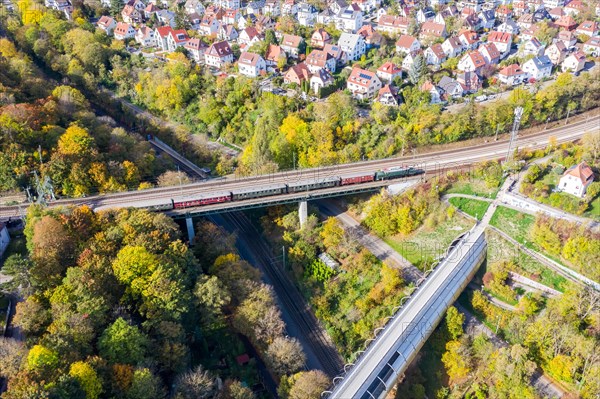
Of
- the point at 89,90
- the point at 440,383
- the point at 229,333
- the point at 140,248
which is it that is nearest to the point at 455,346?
the point at 440,383

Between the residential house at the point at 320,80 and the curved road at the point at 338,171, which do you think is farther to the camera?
the residential house at the point at 320,80

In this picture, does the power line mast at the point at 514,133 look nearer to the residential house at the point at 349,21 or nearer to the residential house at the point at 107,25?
the residential house at the point at 349,21

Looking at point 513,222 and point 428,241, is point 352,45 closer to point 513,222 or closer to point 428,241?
point 428,241

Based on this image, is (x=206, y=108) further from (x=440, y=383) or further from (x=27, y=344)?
(x=440, y=383)

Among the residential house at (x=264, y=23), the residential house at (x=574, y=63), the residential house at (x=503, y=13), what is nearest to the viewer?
the residential house at (x=574, y=63)

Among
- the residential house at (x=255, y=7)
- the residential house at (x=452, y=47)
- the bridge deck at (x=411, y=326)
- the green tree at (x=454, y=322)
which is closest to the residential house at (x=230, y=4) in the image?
the residential house at (x=255, y=7)
